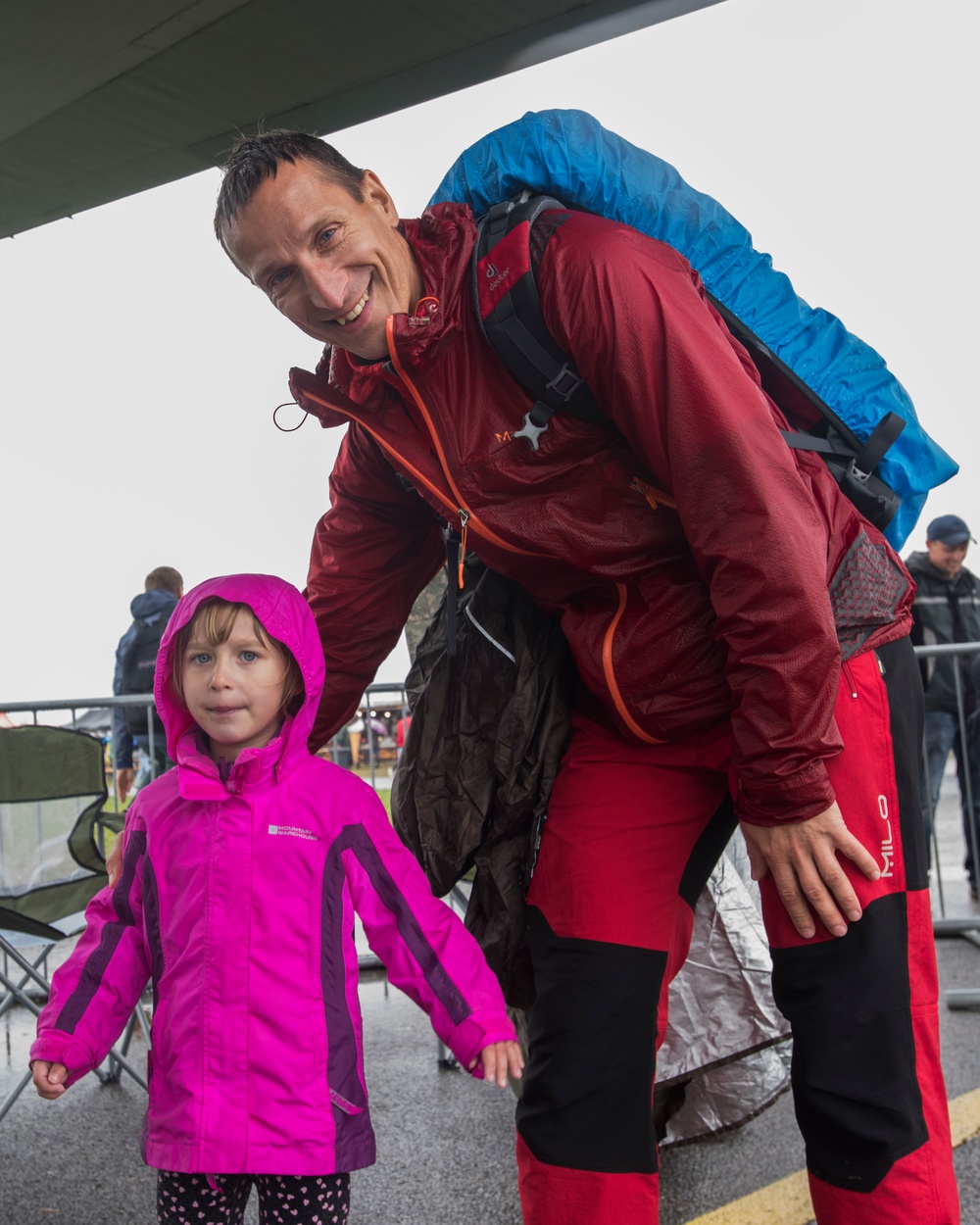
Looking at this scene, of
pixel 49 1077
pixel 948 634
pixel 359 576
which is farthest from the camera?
pixel 948 634

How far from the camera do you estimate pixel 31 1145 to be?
357cm

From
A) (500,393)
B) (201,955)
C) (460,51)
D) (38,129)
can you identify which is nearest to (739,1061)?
(201,955)

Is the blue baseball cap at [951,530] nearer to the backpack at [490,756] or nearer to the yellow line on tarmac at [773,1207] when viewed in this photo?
the yellow line on tarmac at [773,1207]

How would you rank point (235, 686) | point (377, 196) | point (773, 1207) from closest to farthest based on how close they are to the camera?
point (377, 196) < point (235, 686) < point (773, 1207)

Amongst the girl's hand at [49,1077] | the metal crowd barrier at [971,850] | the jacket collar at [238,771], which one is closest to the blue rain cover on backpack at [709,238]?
the jacket collar at [238,771]

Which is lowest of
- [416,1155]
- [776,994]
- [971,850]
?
[416,1155]

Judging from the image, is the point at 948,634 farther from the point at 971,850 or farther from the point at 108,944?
the point at 108,944

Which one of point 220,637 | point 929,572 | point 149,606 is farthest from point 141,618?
point 220,637

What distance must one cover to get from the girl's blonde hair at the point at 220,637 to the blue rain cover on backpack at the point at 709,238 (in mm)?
924

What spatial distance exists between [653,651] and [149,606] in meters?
6.94

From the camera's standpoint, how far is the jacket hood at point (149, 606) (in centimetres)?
820

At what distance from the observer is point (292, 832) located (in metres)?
2.14

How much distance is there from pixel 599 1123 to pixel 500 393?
122cm

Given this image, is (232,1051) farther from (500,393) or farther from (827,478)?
(827,478)
